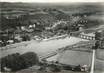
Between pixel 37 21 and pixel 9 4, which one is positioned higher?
pixel 9 4

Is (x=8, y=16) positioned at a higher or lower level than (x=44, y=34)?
higher

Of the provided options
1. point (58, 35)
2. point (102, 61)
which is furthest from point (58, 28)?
point (102, 61)

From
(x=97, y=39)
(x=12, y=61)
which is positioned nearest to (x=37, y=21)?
(x=12, y=61)

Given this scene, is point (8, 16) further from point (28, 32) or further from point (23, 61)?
point (23, 61)

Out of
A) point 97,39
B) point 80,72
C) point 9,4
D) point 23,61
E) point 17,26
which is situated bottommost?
point 80,72

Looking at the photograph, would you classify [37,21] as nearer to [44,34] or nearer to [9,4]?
[44,34]

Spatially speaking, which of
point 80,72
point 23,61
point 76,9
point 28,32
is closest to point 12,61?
point 23,61
